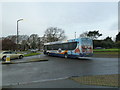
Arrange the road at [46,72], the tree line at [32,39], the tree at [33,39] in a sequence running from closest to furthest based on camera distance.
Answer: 1. the road at [46,72]
2. the tree line at [32,39]
3. the tree at [33,39]

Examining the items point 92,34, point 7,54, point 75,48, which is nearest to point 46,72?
point 75,48

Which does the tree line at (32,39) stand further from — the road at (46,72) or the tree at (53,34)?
the road at (46,72)

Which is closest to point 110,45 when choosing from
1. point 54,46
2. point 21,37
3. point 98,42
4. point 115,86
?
point 98,42

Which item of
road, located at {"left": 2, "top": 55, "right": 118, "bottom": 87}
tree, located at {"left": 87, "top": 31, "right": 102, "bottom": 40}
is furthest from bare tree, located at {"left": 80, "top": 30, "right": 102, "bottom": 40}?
road, located at {"left": 2, "top": 55, "right": 118, "bottom": 87}

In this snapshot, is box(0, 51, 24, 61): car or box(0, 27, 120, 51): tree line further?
box(0, 27, 120, 51): tree line

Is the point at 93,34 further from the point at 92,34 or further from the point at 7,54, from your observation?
the point at 7,54

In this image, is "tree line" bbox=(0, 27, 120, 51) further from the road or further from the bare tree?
the road

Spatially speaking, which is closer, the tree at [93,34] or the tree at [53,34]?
the tree at [53,34]

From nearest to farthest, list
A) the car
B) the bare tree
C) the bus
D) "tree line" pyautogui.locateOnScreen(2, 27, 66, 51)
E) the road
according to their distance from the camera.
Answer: the road, the bus, the car, "tree line" pyautogui.locateOnScreen(2, 27, 66, 51), the bare tree

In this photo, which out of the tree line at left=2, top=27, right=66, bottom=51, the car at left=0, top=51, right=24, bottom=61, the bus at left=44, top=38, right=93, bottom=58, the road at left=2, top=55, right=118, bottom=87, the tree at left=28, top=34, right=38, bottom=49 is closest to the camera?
the road at left=2, top=55, right=118, bottom=87

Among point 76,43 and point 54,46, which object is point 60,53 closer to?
point 54,46

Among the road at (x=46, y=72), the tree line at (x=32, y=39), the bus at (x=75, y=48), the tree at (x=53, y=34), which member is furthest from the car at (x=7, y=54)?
the tree at (x=53, y=34)

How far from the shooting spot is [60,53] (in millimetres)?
20594

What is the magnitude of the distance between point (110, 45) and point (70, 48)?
51.0 meters
